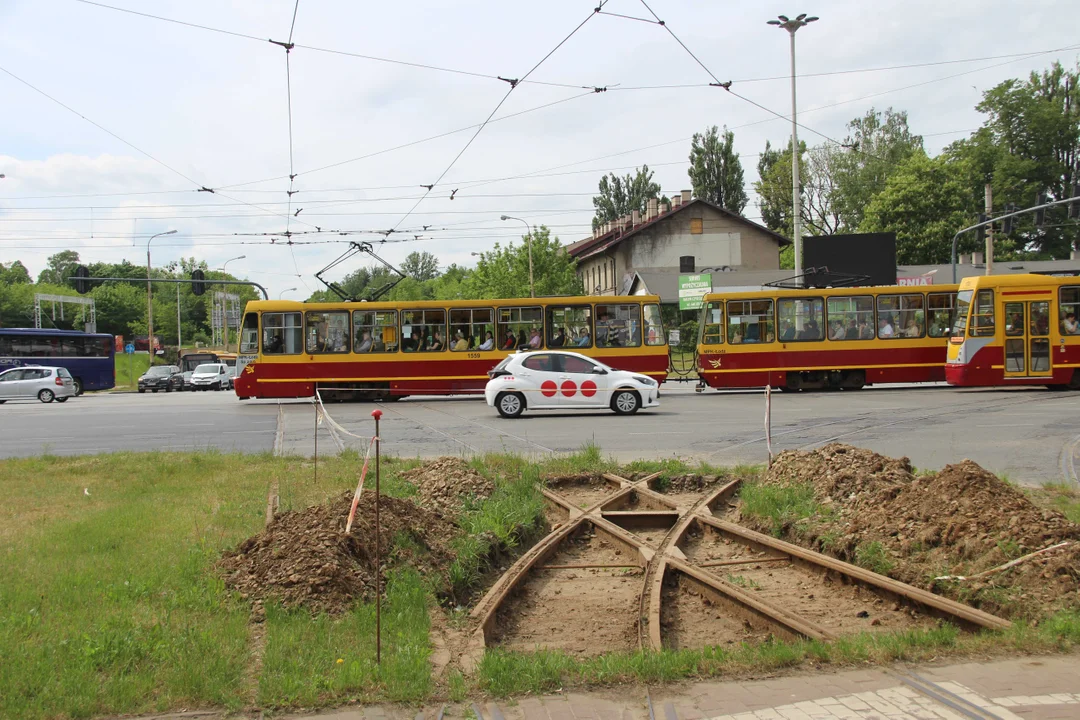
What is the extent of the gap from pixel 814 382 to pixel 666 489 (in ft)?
58.8

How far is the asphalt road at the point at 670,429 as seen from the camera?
1405cm

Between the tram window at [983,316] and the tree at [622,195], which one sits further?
the tree at [622,195]

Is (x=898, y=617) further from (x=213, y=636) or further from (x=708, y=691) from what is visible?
(x=213, y=636)

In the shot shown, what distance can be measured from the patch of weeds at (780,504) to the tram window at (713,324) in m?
18.1

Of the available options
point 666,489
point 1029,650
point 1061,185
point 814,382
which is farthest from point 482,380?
point 1061,185

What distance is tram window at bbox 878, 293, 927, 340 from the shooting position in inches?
1094

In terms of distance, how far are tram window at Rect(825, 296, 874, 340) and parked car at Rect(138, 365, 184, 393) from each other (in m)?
40.4

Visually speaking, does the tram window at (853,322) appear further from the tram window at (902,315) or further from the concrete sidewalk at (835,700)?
the concrete sidewalk at (835,700)

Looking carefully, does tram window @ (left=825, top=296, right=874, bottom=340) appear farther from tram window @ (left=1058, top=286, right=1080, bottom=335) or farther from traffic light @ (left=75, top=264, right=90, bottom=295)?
traffic light @ (left=75, top=264, right=90, bottom=295)

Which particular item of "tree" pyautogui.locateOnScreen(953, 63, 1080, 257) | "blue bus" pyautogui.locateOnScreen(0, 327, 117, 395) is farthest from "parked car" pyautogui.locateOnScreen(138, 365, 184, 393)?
"tree" pyautogui.locateOnScreen(953, 63, 1080, 257)

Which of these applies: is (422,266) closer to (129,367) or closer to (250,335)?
(129,367)

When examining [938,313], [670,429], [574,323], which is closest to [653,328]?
[574,323]

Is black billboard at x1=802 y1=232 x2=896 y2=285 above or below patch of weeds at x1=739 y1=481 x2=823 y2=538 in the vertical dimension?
above

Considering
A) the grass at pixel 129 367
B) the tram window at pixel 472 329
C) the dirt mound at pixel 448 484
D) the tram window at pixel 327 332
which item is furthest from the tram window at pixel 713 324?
the grass at pixel 129 367
